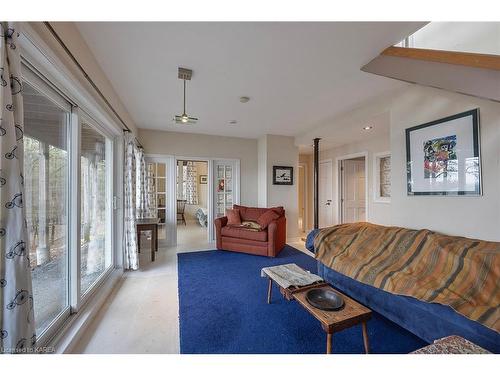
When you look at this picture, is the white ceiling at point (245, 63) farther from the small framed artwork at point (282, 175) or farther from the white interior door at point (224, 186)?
the white interior door at point (224, 186)

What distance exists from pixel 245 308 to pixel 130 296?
1344 millimetres

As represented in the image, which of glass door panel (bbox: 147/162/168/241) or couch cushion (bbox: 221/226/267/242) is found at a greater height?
glass door panel (bbox: 147/162/168/241)

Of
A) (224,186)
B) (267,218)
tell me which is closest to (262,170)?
(224,186)

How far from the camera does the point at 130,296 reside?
95.0 inches

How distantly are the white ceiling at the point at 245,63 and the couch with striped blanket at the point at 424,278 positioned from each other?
5.87ft

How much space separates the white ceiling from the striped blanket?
1770mm

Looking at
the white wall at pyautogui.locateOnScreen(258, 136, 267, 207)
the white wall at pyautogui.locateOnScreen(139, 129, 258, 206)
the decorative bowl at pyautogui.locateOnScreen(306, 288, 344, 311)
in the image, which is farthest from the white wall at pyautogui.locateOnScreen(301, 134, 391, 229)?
the decorative bowl at pyautogui.locateOnScreen(306, 288, 344, 311)

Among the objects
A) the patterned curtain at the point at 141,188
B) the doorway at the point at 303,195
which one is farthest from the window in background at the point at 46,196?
the doorway at the point at 303,195

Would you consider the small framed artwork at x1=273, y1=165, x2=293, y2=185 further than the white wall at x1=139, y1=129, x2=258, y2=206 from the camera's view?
Yes

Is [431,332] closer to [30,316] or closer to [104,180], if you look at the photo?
[30,316]

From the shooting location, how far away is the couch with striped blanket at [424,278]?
137 centimetres

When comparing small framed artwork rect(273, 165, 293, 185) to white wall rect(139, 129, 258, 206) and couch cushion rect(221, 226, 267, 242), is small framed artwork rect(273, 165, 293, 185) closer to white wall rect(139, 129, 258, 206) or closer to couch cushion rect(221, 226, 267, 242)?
white wall rect(139, 129, 258, 206)

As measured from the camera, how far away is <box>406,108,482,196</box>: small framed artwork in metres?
1.93
